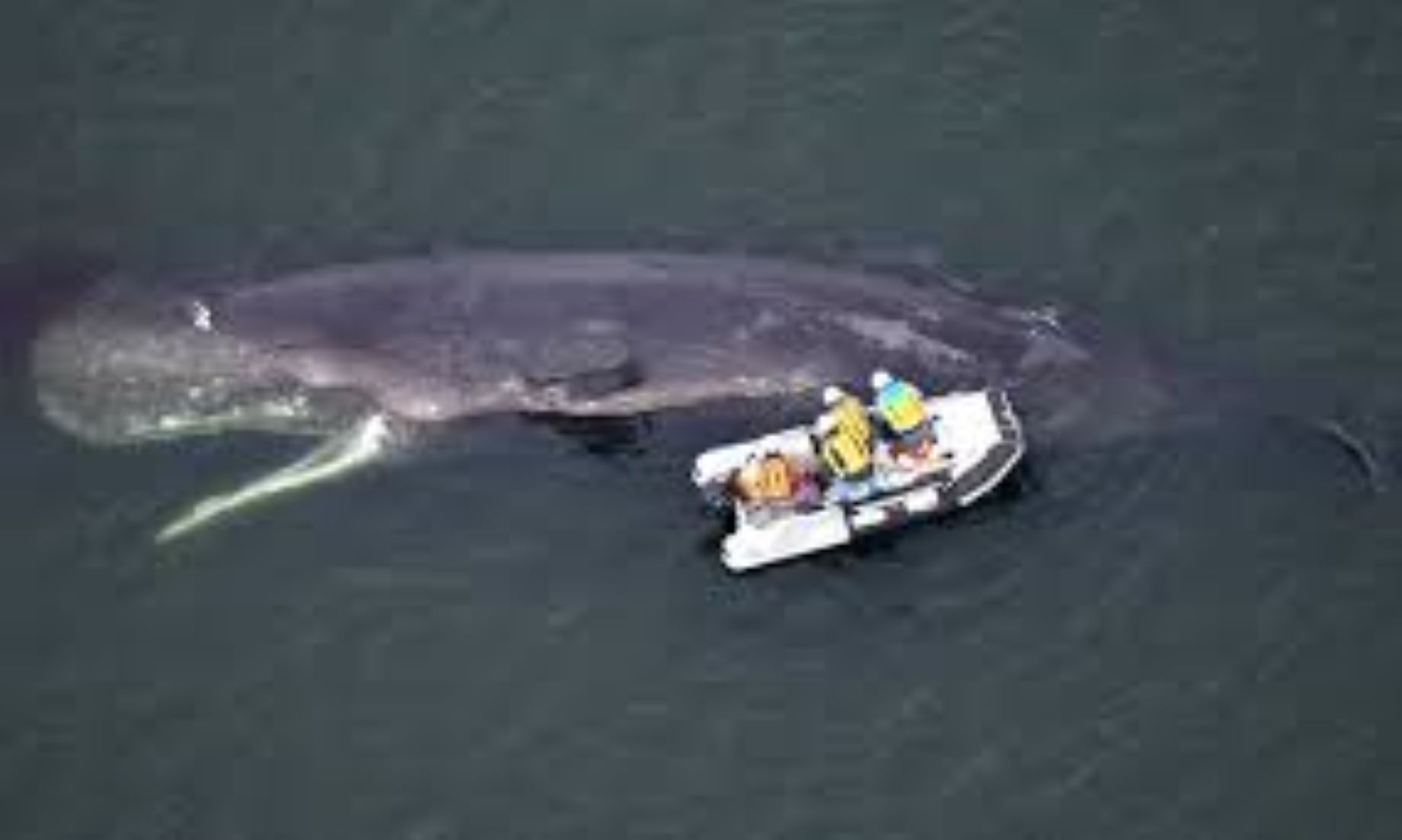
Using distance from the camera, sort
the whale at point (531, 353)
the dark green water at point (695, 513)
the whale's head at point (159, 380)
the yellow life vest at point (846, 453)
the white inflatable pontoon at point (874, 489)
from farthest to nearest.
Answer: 1. the whale's head at point (159, 380)
2. the whale at point (531, 353)
3. the white inflatable pontoon at point (874, 489)
4. the yellow life vest at point (846, 453)
5. the dark green water at point (695, 513)

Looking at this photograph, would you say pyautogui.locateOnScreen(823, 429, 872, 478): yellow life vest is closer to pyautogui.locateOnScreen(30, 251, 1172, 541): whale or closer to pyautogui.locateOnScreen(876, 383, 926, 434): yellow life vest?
pyautogui.locateOnScreen(876, 383, 926, 434): yellow life vest

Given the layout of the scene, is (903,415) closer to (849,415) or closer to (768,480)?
(849,415)

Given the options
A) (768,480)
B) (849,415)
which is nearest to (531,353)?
(768,480)

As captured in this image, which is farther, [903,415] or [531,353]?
[531,353]

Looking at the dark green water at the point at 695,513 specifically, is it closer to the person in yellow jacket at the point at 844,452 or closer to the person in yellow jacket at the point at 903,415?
the person in yellow jacket at the point at 844,452

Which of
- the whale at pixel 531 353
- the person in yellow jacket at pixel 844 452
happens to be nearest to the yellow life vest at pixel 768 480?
the person in yellow jacket at pixel 844 452

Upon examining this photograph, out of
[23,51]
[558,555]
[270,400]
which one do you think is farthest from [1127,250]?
[23,51]

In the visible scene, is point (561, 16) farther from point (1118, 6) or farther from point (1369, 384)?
point (1369, 384)
